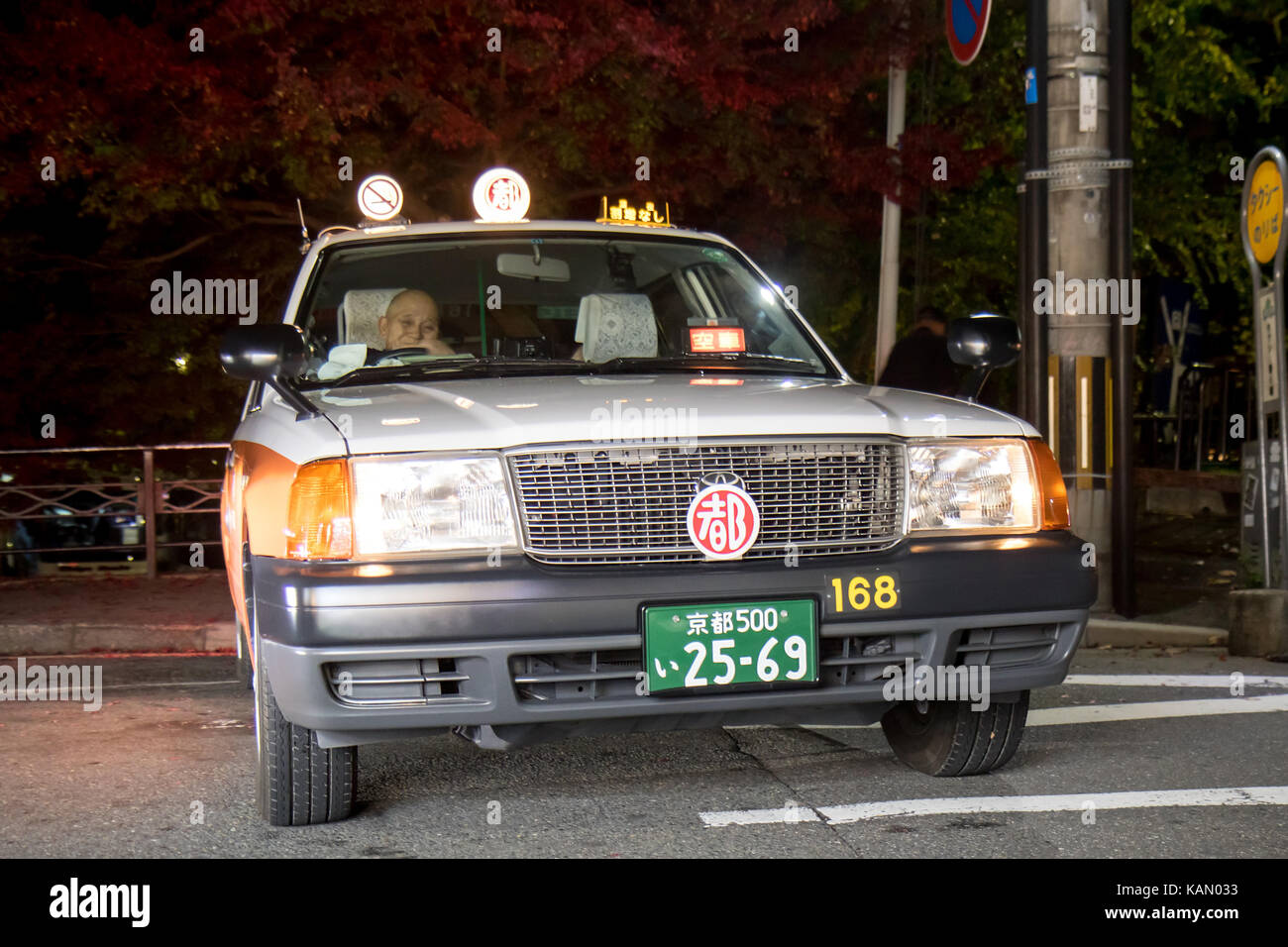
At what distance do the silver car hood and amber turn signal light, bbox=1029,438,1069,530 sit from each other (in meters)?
0.06

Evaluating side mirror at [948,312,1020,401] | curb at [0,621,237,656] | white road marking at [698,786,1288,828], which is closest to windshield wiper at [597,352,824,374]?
side mirror at [948,312,1020,401]

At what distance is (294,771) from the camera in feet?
15.2

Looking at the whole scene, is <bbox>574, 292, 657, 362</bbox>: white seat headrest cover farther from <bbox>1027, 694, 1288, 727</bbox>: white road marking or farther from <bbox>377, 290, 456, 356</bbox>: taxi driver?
<bbox>1027, 694, 1288, 727</bbox>: white road marking

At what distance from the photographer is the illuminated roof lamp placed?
7.21 m

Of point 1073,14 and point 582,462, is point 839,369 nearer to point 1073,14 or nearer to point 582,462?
point 582,462

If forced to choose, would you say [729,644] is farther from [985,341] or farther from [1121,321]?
[1121,321]

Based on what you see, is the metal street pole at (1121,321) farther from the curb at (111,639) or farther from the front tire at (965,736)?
the curb at (111,639)

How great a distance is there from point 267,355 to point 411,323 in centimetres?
75

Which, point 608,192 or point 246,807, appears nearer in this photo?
point 246,807

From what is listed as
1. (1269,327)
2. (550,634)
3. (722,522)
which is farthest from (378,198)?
(1269,327)

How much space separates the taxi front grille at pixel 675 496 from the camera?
430 centimetres

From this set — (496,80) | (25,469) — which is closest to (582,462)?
(496,80)
